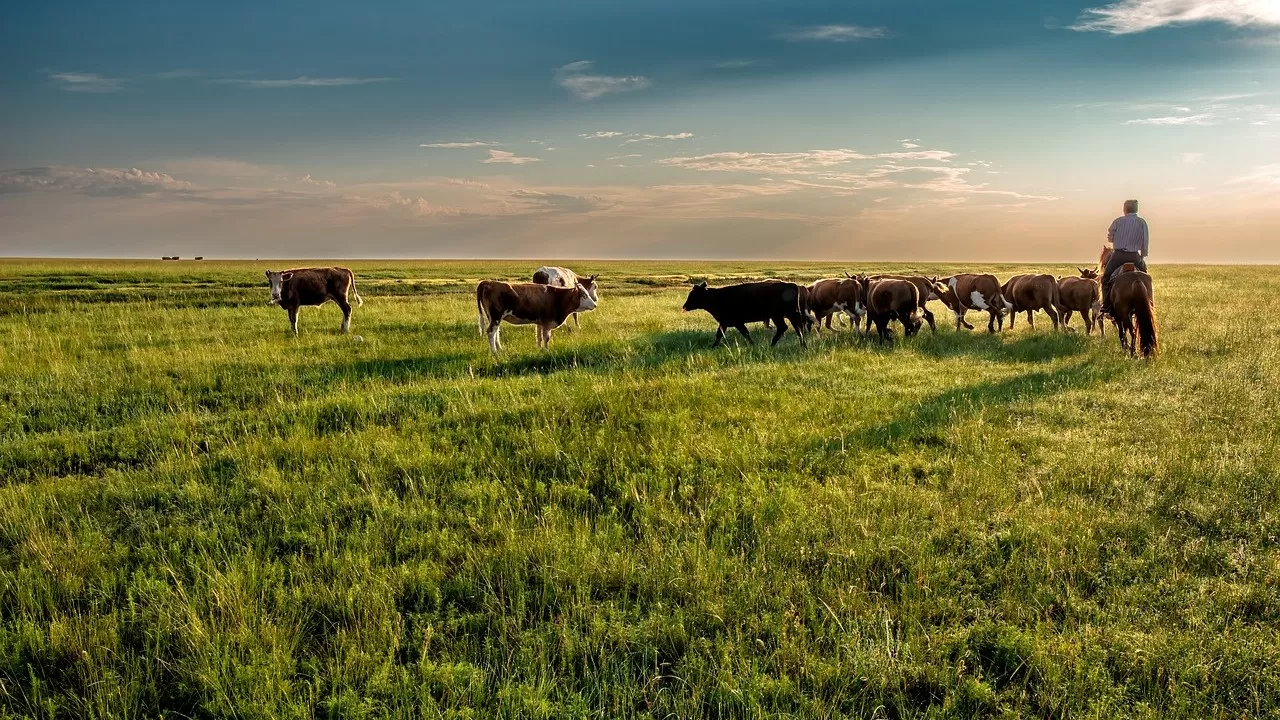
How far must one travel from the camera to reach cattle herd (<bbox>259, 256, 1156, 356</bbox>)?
595 inches

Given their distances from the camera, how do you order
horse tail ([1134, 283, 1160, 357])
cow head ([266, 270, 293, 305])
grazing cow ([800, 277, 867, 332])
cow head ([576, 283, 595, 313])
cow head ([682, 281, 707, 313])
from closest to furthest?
horse tail ([1134, 283, 1160, 357])
cow head ([682, 281, 707, 313])
cow head ([576, 283, 595, 313])
grazing cow ([800, 277, 867, 332])
cow head ([266, 270, 293, 305])

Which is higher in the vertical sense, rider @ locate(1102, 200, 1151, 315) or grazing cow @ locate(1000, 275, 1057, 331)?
rider @ locate(1102, 200, 1151, 315)

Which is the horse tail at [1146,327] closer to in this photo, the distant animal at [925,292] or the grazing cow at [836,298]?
the distant animal at [925,292]

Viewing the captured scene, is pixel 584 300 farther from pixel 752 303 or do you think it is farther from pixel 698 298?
pixel 752 303

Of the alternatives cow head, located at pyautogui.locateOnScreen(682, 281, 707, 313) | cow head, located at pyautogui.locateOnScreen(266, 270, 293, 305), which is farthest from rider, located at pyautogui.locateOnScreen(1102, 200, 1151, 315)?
cow head, located at pyautogui.locateOnScreen(266, 270, 293, 305)

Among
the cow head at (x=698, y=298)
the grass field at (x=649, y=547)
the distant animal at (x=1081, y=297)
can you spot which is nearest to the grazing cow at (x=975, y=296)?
the distant animal at (x=1081, y=297)

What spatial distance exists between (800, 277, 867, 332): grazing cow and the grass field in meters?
6.41

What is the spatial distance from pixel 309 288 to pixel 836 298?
14702mm

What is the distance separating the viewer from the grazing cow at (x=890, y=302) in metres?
16.4

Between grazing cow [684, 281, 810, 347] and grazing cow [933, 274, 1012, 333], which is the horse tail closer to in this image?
grazing cow [933, 274, 1012, 333]

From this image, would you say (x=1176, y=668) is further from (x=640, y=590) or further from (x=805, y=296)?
(x=805, y=296)

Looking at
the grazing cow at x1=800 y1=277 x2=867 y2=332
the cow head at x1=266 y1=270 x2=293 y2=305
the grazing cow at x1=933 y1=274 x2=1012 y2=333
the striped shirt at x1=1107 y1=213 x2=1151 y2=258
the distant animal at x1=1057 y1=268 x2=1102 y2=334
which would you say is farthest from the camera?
the grazing cow at x1=933 y1=274 x2=1012 y2=333

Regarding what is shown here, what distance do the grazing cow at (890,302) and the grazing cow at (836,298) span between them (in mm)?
680

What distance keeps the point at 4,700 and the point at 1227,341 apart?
20.9 metres
